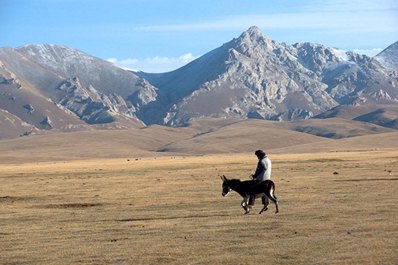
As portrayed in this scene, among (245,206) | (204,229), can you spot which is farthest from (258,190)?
(204,229)

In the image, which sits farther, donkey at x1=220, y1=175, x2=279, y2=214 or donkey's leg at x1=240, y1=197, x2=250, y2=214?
donkey's leg at x1=240, y1=197, x2=250, y2=214

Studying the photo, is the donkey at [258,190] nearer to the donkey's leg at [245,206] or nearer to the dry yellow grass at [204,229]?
the donkey's leg at [245,206]

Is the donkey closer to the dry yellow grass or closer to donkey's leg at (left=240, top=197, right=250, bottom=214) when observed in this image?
donkey's leg at (left=240, top=197, right=250, bottom=214)

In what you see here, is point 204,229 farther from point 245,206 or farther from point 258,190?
point 245,206

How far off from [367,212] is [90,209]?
16418mm

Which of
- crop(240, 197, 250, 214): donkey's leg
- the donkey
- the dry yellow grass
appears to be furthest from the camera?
crop(240, 197, 250, 214): donkey's leg

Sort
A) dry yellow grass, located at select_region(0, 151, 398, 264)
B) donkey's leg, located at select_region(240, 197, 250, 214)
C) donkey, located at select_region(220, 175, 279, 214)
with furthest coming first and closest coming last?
1. donkey's leg, located at select_region(240, 197, 250, 214)
2. donkey, located at select_region(220, 175, 279, 214)
3. dry yellow grass, located at select_region(0, 151, 398, 264)

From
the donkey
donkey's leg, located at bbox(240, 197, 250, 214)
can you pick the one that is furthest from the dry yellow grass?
the donkey

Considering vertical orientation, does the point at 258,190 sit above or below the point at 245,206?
above

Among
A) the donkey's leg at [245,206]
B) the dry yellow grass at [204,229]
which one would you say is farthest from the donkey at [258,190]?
the dry yellow grass at [204,229]

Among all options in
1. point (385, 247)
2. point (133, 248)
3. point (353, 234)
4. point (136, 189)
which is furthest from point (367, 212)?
point (136, 189)

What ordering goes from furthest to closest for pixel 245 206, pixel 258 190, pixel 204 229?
pixel 245 206
pixel 258 190
pixel 204 229

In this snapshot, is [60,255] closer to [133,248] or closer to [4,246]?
[133,248]

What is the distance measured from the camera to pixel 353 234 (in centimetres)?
2431
